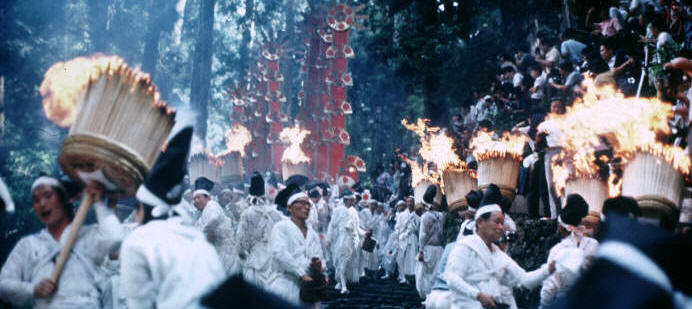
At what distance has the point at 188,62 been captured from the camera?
148ft

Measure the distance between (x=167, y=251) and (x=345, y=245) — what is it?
14.3 meters

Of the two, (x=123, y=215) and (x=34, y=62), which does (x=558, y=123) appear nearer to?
(x=123, y=215)

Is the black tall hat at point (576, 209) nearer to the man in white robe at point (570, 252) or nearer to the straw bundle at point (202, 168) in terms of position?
the man in white robe at point (570, 252)

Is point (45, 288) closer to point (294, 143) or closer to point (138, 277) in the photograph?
point (138, 277)

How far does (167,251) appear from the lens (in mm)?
3736

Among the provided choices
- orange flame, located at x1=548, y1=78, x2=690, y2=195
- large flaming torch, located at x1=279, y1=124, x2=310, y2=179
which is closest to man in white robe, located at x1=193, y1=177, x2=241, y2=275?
orange flame, located at x1=548, y1=78, x2=690, y2=195

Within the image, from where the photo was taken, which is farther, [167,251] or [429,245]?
[429,245]

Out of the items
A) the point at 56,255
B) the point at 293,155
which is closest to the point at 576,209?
the point at 56,255

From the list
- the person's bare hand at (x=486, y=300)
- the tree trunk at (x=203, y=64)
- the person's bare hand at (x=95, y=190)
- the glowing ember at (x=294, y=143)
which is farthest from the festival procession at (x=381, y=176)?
the tree trunk at (x=203, y=64)

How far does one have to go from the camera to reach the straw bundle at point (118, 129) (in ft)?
14.4

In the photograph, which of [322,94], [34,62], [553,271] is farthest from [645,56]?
[322,94]

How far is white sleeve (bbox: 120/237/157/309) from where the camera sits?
12.4 ft

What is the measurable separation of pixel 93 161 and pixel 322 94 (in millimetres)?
23165

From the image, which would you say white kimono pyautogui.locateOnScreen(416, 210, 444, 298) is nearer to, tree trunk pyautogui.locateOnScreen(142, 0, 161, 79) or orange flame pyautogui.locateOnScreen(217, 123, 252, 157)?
orange flame pyautogui.locateOnScreen(217, 123, 252, 157)
